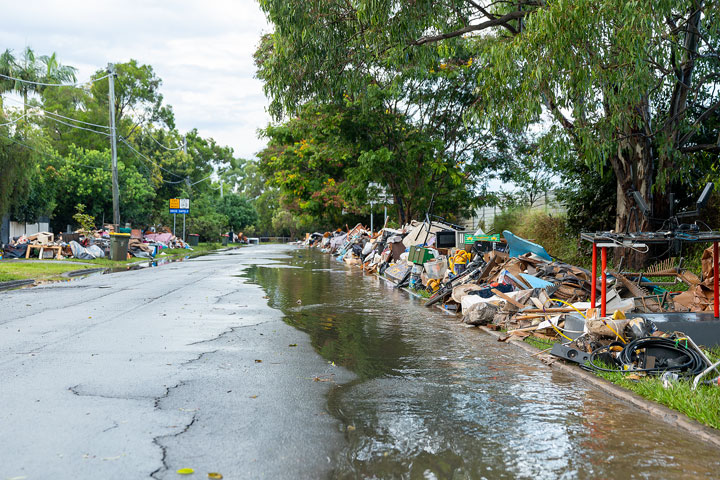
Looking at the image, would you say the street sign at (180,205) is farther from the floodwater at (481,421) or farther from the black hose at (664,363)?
the black hose at (664,363)

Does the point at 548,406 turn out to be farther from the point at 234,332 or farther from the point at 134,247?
the point at 134,247

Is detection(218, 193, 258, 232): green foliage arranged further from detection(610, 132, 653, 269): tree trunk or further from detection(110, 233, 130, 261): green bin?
detection(610, 132, 653, 269): tree trunk

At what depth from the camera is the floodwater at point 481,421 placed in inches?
153

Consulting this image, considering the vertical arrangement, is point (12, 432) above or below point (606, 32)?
below

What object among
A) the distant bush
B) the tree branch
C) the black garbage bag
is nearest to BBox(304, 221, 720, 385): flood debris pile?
the distant bush

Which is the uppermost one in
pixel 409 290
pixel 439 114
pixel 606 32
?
pixel 439 114

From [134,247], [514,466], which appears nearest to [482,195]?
[134,247]

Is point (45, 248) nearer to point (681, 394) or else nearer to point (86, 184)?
point (86, 184)

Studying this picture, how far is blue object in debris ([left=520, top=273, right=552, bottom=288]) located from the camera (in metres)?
10.9

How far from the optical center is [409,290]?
1653cm

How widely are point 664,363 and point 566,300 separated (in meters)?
3.84

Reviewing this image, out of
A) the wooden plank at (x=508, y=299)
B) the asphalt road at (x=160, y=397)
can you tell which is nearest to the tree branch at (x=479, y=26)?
the wooden plank at (x=508, y=299)

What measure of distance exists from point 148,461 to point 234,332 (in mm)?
5297

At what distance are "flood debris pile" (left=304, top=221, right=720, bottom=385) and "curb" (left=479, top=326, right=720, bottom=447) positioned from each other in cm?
14
